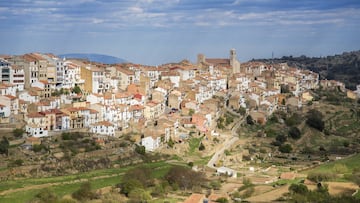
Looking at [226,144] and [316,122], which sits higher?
Result: [316,122]

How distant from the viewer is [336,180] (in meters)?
30.3

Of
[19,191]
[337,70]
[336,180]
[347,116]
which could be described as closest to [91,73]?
[19,191]

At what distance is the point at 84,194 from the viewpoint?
26.8 meters

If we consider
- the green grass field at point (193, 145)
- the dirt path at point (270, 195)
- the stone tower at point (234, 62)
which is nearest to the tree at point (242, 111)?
the green grass field at point (193, 145)

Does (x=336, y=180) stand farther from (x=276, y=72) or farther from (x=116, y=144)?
(x=276, y=72)

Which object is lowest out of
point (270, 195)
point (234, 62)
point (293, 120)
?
point (270, 195)

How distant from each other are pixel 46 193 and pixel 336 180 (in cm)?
1544

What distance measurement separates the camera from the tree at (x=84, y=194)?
26609 millimetres

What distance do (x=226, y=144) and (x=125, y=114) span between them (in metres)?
7.78

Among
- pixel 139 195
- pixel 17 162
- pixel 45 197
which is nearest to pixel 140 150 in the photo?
pixel 139 195

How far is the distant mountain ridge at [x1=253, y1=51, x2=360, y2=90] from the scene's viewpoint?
87.9m

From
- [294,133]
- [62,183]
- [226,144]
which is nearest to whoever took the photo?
[62,183]

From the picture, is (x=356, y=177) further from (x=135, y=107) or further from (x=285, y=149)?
(x=135, y=107)

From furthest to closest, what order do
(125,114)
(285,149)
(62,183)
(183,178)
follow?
1. (285,149)
2. (125,114)
3. (183,178)
4. (62,183)
